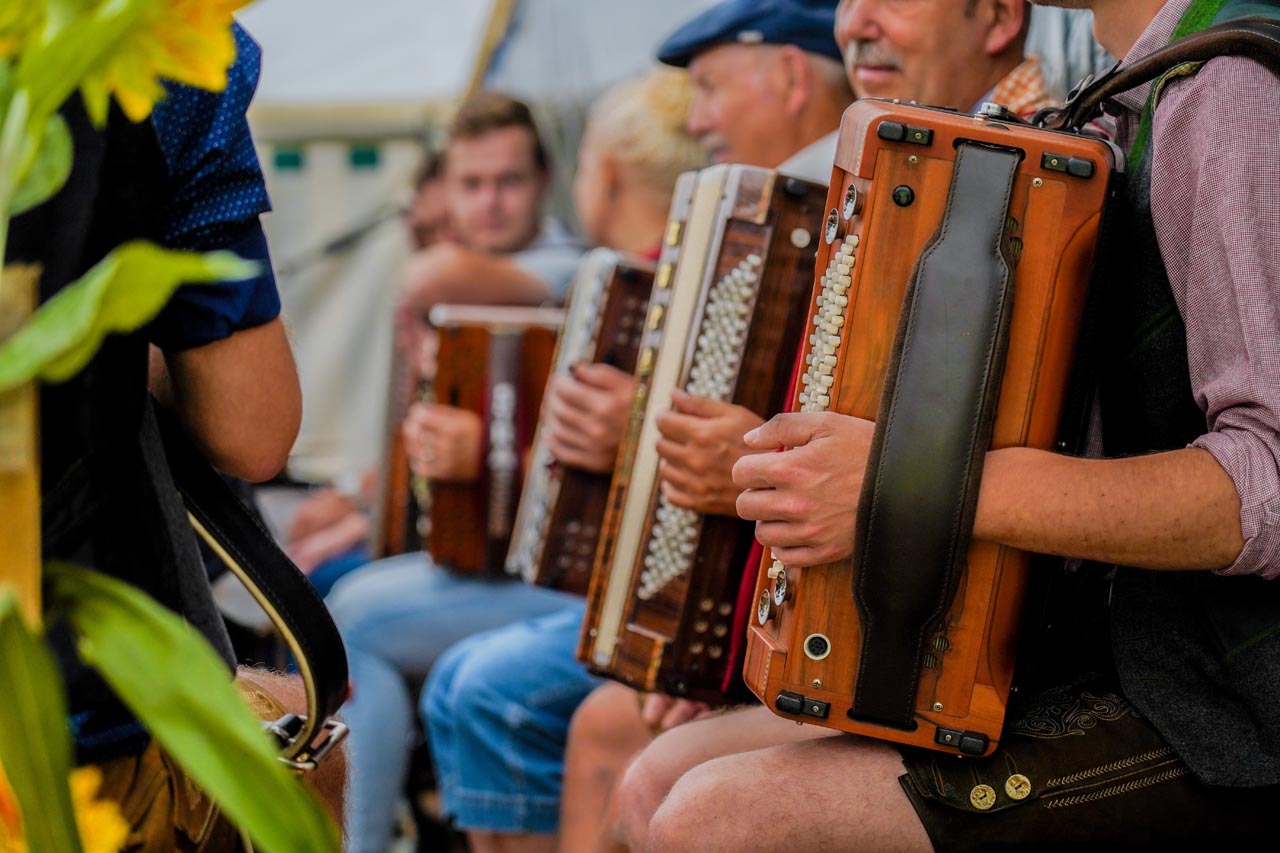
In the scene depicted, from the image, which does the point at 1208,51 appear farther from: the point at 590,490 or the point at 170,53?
the point at 590,490

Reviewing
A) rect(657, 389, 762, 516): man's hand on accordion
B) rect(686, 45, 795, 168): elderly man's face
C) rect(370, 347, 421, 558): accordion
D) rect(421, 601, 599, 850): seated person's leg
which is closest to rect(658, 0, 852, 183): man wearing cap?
rect(686, 45, 795, 168): elderly man's face

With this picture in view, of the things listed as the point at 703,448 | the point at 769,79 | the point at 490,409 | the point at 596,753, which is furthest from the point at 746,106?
the point at 596,753

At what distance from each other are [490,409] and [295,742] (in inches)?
71.3

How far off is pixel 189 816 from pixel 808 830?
59cm

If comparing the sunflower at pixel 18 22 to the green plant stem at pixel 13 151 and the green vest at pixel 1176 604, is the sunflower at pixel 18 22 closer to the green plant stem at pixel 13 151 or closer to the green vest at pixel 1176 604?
the green plant stem at pixel 13 151

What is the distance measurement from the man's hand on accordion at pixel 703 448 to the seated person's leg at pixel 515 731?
2.47 feet

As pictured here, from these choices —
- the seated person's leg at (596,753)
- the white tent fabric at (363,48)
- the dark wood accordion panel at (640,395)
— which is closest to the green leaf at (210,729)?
the dark wood accordion panel at (640,395)

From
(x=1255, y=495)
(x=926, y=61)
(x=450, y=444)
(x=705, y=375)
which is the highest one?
(x=926, y=61)

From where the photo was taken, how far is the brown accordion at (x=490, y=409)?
329 centimetres

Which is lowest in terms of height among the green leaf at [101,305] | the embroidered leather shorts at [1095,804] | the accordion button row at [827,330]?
the embroidered leather shorts at [1095,804]

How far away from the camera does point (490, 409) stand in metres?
3.30

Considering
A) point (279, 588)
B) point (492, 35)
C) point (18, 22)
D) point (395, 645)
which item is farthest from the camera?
point (492, 35)

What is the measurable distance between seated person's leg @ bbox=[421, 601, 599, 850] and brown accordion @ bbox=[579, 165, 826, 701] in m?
0.59

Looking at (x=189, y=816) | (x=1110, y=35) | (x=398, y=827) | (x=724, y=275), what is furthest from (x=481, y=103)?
(x=189, y=816)
